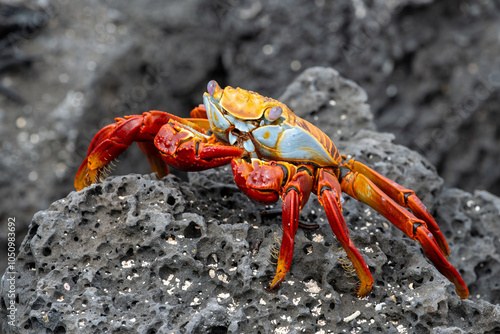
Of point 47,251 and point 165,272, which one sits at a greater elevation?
point 47,251

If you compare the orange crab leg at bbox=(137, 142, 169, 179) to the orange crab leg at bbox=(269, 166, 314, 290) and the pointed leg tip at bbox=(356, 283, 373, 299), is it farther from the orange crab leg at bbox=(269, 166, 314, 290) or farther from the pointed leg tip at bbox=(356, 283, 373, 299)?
the pointed leg tip at bbox=(356, 283, 373, 299)

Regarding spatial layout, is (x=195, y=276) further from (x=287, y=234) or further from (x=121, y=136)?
(x=121, y=136)

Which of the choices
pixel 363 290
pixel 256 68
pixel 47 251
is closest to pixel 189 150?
pixel 47 251

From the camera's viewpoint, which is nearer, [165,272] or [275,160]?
[165,272]

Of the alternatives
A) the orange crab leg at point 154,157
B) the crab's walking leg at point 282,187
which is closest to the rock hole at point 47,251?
the orange crab leg at point 154,157

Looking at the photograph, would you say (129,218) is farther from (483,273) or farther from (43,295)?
(483,273)
